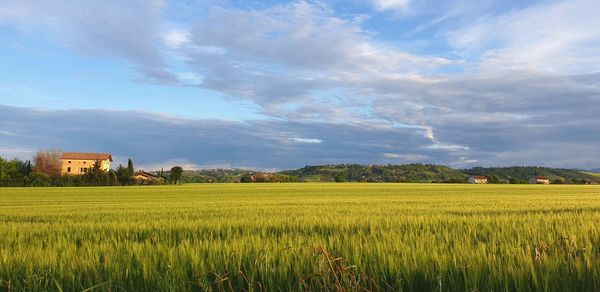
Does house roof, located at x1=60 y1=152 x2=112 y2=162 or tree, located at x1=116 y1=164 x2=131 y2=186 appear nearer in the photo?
tree, located at x1=116 y1=164 x2=131 y2=186

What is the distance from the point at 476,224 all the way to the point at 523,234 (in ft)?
6.71

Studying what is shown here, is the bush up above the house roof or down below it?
below

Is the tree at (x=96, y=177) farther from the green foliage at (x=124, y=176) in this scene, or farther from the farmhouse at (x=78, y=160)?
the farmhouse at (x=78, y=160)

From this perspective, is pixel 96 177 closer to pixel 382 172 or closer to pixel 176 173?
pixel 176 173

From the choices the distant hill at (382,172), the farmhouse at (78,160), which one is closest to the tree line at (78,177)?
the farmhouse at (78,160)

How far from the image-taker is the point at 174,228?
8914 millimetres

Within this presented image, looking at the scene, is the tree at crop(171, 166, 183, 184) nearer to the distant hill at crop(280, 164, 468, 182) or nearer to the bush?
the bush

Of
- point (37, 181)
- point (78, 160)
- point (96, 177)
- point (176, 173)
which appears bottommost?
point (37, 181)

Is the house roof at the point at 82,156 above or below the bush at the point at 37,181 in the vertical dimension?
above

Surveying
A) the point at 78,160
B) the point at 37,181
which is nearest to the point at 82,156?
the point at 78,160

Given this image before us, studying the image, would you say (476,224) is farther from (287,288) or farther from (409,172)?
(409,172)

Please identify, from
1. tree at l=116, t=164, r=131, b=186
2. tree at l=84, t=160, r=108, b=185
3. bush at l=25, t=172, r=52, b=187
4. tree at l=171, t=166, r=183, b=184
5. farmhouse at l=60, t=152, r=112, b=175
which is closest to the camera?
bush at l=25, t=172, r=52, b=187

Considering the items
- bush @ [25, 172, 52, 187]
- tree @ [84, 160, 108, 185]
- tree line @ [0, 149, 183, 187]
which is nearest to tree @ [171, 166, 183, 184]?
tree line @ [0, 149, 183, 187]

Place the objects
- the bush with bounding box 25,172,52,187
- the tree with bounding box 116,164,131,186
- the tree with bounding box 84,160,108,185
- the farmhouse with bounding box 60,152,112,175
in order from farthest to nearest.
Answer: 1. the farmhouse with bounding box 60,152,112,175
2. the tree with bounding box 116,164,131,186
3. the tree with bounding box 84,160,108,185
4. the bush with bounding box 25,172,52,187
